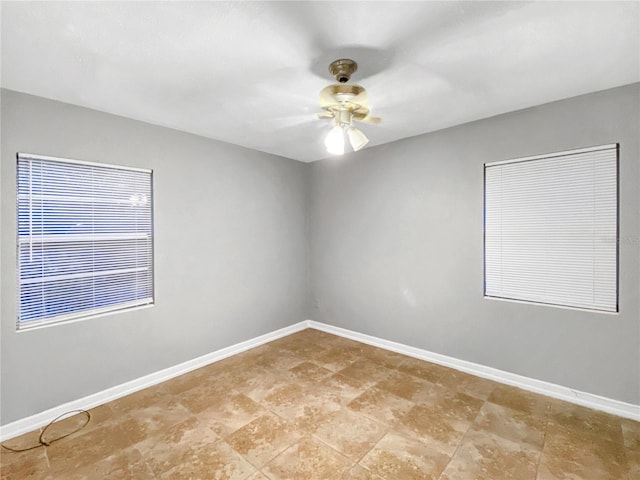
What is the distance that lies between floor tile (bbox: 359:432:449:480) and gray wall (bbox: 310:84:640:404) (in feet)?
4.53

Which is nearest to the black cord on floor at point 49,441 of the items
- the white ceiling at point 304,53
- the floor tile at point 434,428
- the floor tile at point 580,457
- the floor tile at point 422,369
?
the floor tile at point 434,428

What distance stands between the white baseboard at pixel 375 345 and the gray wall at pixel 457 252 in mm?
70

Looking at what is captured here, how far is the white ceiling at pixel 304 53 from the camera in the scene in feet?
4.71

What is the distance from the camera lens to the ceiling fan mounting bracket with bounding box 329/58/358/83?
1815 mm

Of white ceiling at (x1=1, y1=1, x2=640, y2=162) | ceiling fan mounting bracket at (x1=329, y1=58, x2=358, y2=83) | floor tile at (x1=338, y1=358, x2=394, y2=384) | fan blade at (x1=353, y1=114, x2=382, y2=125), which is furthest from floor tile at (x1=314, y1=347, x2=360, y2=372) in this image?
ceiling fan mounting bracket at (x1=329, y1=58, x2=358, y2=83)

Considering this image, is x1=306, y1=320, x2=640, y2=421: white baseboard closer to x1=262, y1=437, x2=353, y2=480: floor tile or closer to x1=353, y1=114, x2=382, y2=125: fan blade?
x1=262, y1=437, x2=353, y2=480: floor tile

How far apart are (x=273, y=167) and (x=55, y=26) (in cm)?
259

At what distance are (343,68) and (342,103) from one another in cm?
27

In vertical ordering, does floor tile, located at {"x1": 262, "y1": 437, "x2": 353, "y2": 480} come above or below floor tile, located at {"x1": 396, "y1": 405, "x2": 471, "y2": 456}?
below

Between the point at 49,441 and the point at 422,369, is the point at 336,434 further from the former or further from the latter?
the point at 49,441

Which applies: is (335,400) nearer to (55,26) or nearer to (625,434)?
(625,434)

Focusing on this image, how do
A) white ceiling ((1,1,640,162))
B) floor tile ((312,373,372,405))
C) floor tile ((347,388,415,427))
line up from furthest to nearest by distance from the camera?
1. floor tile ((312,373,372,405))
2. floor tile ((347,388,415,427))
3. white ceiling ((1,1,640,162))

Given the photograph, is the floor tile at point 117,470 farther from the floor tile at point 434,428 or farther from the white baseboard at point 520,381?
the white baseboard at point 520,381

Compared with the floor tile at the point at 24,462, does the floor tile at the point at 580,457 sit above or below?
above
